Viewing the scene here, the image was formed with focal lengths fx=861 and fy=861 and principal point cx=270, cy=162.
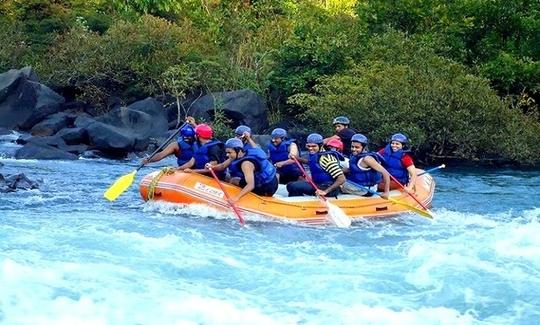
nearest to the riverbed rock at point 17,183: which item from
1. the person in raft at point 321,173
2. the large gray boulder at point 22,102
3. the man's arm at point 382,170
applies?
the person in raft at point 321,173

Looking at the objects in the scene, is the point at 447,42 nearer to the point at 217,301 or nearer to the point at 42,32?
the point at 42,32

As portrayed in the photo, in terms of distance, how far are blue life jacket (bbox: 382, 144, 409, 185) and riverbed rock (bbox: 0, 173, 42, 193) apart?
5.79 meters

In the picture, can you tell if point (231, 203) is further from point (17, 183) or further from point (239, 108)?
point (239, 108)

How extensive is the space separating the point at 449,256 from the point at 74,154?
38.1 feet

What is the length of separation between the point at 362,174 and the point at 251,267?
135 inches

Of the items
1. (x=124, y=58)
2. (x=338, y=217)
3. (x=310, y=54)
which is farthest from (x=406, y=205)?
(x=124, y=58)

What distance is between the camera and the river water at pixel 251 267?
25.2ft

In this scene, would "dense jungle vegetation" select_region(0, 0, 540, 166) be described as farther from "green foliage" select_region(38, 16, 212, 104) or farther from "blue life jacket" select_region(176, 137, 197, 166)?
"blue life jacket" select_region(176, 137, 197, 166)

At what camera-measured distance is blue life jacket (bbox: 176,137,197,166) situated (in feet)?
40.9

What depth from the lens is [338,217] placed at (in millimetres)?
11312

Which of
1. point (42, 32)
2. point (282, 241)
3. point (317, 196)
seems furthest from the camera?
point (42, 32)

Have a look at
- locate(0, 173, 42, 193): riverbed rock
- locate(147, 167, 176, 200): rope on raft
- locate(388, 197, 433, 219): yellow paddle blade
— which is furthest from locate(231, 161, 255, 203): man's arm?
locate(0, 173, 42, 193): riverbed rock

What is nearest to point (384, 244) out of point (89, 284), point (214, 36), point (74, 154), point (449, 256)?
point (449, 256)

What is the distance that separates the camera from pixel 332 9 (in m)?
27.4
